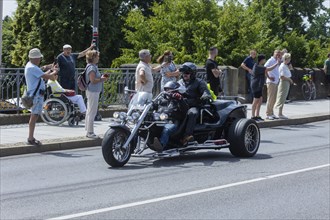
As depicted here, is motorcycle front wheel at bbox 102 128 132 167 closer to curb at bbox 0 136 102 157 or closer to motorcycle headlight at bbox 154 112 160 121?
motorcycle headlight at bbox 154 112 160 121

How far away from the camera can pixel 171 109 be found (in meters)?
12.9

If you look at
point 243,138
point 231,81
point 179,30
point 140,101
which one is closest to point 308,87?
point 231,81

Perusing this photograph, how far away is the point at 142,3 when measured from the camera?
60.1 meters

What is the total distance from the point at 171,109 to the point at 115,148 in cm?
126

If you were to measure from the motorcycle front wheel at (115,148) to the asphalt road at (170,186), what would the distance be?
194 mm

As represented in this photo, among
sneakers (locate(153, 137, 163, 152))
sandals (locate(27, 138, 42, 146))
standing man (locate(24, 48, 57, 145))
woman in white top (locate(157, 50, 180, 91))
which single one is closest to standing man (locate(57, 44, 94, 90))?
woman in white top (locate(157, 50, 180, 91))

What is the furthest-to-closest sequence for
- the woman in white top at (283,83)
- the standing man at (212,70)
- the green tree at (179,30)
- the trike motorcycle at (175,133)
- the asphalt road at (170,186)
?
the green tree at (179,30) < the woman in white top at (283,83) < the standing man at (212,70) < the trike motorcycle at (175,133) < the asphalt road at (170,186)

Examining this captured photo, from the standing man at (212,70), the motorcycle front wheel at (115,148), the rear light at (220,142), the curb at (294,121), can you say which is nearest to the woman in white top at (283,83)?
the curb at (294,121)

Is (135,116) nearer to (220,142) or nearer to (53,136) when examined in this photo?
(220,142)

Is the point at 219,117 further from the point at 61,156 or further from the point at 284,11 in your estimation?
the point at 284,11

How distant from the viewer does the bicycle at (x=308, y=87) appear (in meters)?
29.0

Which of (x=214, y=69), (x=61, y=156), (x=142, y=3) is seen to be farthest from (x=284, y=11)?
(x=61, y=156)

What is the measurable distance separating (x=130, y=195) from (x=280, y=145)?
256 inches

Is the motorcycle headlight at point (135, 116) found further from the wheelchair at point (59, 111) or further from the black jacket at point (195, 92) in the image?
the wheelchair at point (59, 111)
